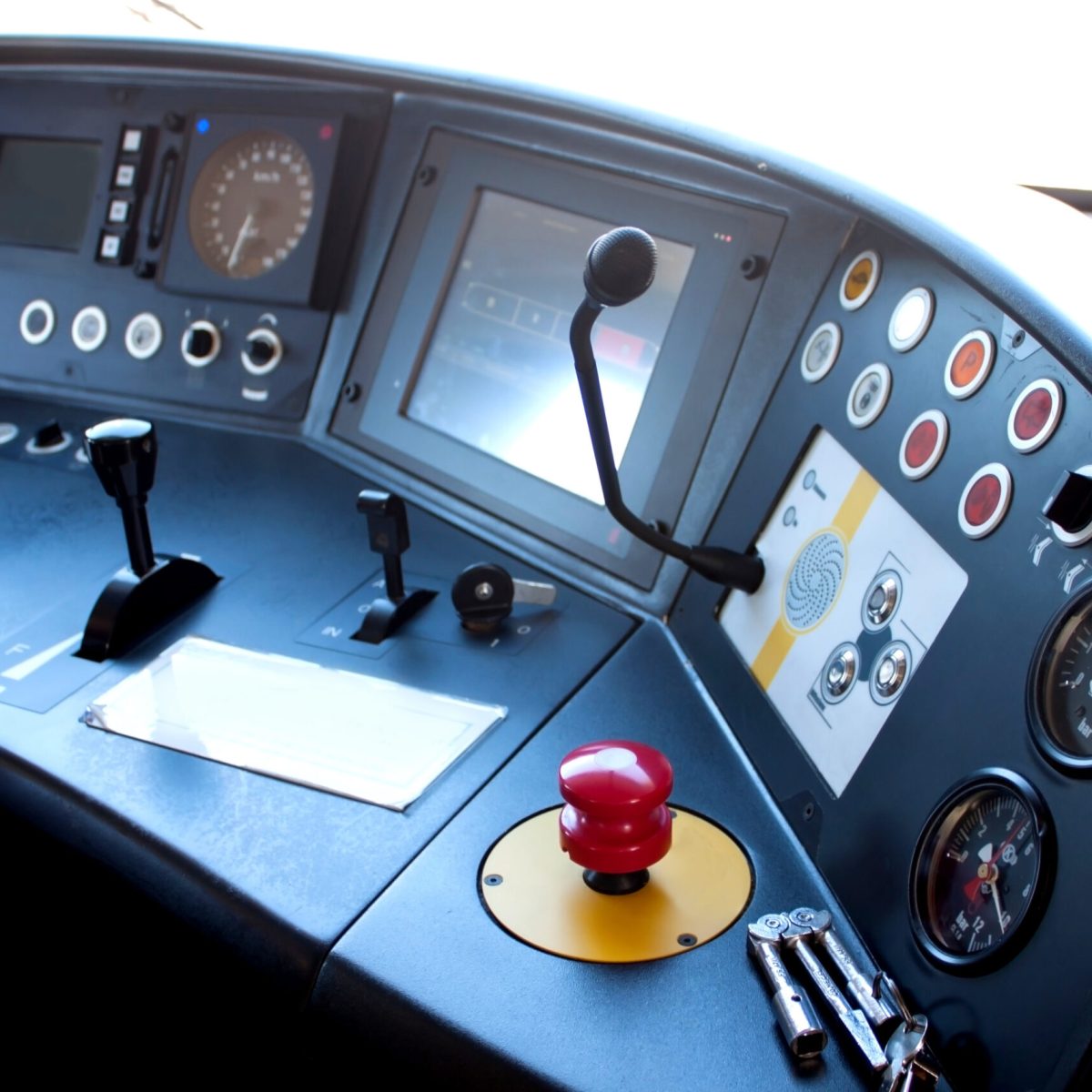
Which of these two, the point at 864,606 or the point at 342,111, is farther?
the point at 342,111

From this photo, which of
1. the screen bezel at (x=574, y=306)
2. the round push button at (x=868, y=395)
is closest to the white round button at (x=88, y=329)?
the screen bezel at (x=574, y=306)

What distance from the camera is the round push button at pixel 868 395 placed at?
0.99 metres

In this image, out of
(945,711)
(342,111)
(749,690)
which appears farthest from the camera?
(342,111)

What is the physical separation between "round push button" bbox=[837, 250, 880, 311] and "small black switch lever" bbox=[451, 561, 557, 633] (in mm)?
440

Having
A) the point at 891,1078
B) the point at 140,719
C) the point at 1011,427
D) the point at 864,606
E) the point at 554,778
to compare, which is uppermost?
the point at 1011,427

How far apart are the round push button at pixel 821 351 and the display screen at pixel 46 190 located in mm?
1368

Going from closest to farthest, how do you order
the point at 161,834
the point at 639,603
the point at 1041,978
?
the point at 1041,978 < the point at 161,834 < the point at 639,603

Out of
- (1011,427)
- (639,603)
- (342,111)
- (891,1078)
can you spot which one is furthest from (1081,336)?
(342,111)

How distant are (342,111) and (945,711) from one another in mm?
1341

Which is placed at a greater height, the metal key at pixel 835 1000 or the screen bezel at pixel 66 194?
the metal key at pixel 835 1000

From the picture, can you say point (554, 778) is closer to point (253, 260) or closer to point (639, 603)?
point (639, 603)

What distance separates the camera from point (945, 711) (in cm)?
79

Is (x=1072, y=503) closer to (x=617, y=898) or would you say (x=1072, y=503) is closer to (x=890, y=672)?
(x=890, y=672)

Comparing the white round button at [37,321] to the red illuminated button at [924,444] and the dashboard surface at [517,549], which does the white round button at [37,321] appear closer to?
the dashboard surface at [517,549]
